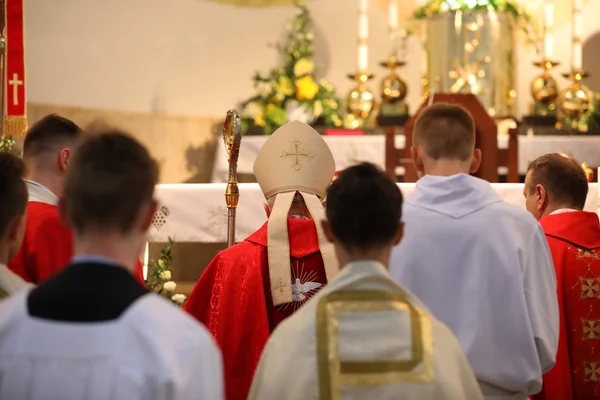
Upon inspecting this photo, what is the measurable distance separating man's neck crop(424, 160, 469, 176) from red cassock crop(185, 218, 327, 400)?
0.64 m

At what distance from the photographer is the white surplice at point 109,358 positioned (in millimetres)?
1955

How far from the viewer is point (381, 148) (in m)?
8.02

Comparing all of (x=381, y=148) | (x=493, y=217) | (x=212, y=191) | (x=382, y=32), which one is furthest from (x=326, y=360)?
(x=382, y=32)

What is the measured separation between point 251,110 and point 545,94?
270 cm

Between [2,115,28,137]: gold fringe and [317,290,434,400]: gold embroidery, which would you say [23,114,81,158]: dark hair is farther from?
[2,115,28,137]: gold fringe

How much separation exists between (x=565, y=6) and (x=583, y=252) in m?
6.23

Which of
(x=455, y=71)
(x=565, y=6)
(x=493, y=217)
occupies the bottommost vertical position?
(x=493, y=217)

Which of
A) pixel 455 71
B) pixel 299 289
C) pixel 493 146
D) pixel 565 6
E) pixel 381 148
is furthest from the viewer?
pixel 565 6

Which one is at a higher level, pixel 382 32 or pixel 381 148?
pixel 382 32

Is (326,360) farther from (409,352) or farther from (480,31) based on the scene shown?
(480,31)

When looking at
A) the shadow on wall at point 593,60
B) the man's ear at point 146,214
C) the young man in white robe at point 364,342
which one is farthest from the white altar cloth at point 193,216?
the shadow on wall at point 593,60

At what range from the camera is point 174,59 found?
9.56 metres

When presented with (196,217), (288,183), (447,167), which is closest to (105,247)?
(447,167)

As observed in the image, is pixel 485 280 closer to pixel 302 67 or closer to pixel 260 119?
pixel 260 119
